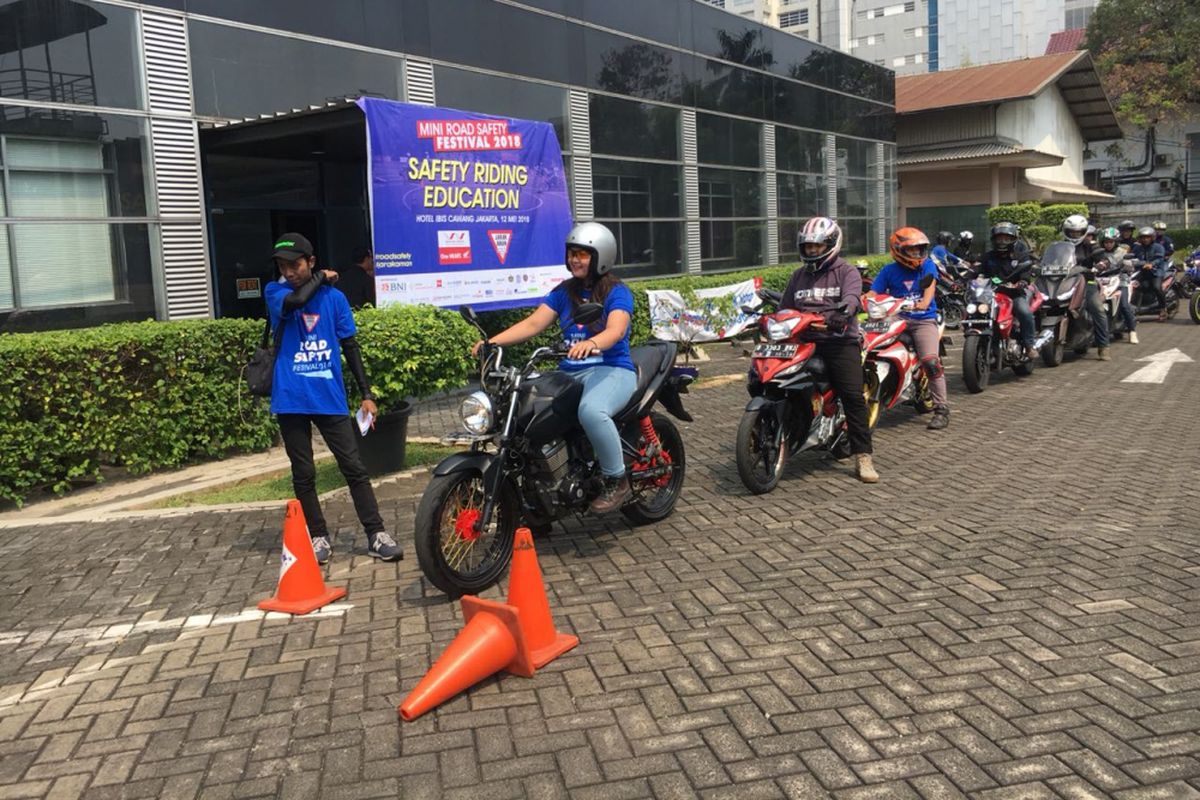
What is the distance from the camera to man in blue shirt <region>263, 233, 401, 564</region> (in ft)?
18.1

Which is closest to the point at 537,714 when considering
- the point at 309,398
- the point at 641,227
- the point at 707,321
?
the point at 309,398

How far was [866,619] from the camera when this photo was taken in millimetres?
4473

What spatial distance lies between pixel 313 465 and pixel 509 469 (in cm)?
123

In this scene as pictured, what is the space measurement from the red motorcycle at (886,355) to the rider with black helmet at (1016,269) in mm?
2909

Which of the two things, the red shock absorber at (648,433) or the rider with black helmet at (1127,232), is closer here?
the red shock absorber at (648,433)

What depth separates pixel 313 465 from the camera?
561cm

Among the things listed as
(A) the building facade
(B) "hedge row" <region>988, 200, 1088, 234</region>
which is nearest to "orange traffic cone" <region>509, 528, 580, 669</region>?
(A) the building facade

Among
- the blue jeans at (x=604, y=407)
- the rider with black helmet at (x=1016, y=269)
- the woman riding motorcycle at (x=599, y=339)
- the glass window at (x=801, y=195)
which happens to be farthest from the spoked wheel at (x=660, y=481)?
the glass window at (x=801, y=195)

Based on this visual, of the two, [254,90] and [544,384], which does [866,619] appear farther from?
[254,90]

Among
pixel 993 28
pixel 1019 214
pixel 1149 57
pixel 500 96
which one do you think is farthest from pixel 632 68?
pixel 993 28

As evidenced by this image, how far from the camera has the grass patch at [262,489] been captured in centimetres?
719

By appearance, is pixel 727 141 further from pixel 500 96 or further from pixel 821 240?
pixel 821 240

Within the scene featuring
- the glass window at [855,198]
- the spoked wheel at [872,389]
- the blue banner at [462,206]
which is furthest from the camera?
the glass window at [855,198]

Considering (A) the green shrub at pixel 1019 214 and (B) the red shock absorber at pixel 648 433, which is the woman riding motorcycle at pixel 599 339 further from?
(A) the green shrub at pixel 1019 214
